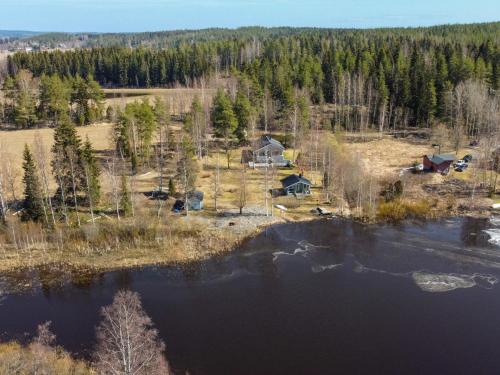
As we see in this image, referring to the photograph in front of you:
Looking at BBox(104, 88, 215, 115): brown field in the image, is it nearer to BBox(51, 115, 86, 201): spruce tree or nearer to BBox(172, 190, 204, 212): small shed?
BBox(51, 115, 86, 201): spruce tree

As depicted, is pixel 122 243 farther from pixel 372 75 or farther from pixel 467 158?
pixel 372 75

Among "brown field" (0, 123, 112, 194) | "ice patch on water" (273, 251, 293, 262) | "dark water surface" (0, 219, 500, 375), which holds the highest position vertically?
"brown field" (0, 123, 112, 194)

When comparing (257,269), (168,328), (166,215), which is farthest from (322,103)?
(168,328)

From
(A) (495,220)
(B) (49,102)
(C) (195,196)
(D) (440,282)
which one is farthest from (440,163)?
(B) (49,102)

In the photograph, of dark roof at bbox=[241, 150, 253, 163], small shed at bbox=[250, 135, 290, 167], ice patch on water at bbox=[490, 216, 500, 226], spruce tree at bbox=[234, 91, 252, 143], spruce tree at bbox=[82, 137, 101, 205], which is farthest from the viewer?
spruce tree at bbox=[234, 91, 252, 143]

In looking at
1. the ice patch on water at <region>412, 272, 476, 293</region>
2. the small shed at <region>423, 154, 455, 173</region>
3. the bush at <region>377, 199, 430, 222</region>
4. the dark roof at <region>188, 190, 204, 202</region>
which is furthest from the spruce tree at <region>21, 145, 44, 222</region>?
the small shed at <region>423, 154, 455, 173</region>

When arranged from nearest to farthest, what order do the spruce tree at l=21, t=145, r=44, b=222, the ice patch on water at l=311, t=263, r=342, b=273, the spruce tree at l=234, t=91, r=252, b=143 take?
the ice patch on water at l=311, t=263, r=342, b=273 < the spruce tree at l=21, t=145, r=44, b=222 < the spruce tree at l=234, t=91, r=252, b=143

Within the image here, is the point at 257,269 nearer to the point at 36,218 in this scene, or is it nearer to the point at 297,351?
the point at 297,351
